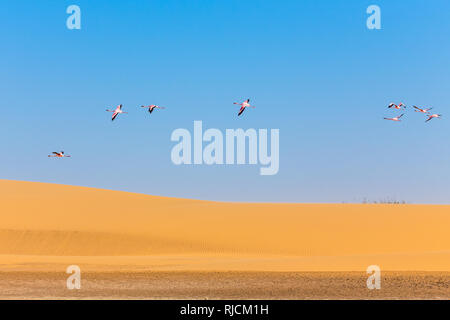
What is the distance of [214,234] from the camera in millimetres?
37594

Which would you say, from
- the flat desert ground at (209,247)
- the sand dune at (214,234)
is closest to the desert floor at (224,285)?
the flat desert ground at (209,247)

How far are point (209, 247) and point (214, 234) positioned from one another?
2.69 metres

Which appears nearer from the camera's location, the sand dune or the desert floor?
the desert floor

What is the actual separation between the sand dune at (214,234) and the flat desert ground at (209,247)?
6 cm

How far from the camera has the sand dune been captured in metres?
27.4

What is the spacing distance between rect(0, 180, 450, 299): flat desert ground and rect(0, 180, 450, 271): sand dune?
0.06m

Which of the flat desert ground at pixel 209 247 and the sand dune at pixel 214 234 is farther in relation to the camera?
the sand dune at pixel 214 234

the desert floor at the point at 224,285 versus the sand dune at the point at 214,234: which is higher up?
the sand dune at the point at 214,234

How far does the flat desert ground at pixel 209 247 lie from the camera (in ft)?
64.9

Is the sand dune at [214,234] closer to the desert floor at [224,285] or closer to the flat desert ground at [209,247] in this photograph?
the flat desert ground at [209,247]

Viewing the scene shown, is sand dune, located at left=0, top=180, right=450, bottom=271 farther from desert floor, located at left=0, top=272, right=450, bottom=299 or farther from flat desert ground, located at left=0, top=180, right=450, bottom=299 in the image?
desert floor, located at left=0, top=272, right=450, bottom=299

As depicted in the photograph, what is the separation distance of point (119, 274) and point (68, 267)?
277 centimetres

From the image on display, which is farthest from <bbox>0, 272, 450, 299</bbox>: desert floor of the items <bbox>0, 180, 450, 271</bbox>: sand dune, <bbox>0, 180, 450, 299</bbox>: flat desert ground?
<bbox>0, 180, 450, 271</bbox>: sand dune
